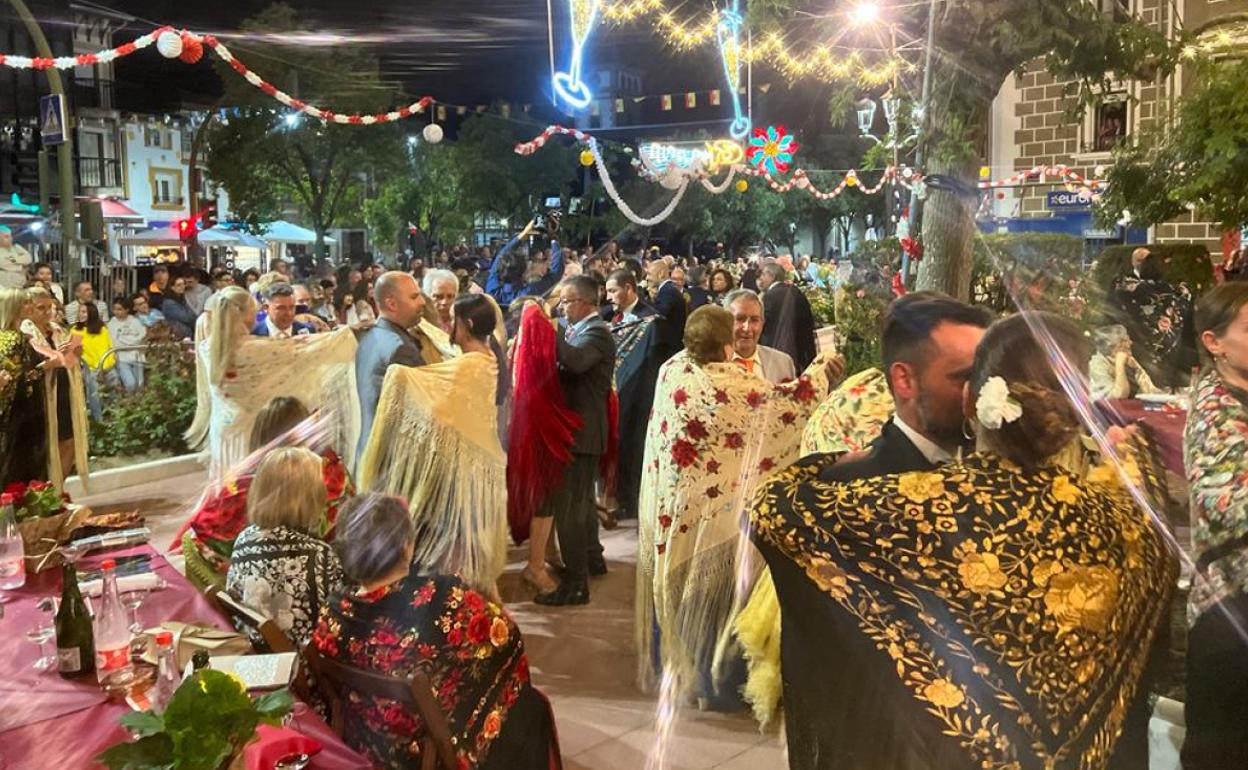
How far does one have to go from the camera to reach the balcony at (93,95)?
3594 centimetres

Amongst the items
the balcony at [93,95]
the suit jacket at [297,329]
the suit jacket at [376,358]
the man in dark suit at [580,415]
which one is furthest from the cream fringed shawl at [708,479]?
the balcony at [93,95]

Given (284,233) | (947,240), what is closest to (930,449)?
(947,240)

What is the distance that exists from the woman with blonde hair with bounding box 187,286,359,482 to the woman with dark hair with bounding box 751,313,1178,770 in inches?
175

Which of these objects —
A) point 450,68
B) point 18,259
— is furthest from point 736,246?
point 18,259

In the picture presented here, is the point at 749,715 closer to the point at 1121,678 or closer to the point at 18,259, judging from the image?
the point at 1121,678

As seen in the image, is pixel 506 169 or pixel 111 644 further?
pixel 506 169

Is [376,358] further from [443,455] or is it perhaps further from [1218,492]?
[1218,492]

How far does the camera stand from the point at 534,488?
5.72m

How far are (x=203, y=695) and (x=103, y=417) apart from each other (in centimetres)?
817

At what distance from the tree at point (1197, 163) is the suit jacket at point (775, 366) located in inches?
120

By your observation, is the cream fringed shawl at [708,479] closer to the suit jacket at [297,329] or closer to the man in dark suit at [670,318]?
the man in dark suit at [670,318]

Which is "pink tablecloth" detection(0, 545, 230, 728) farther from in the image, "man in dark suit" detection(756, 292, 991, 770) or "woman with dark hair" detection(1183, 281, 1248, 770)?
"woman with dark hair" detection(1183, 281, 1248, 770)

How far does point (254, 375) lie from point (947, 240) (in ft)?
12.7

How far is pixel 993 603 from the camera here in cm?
181
